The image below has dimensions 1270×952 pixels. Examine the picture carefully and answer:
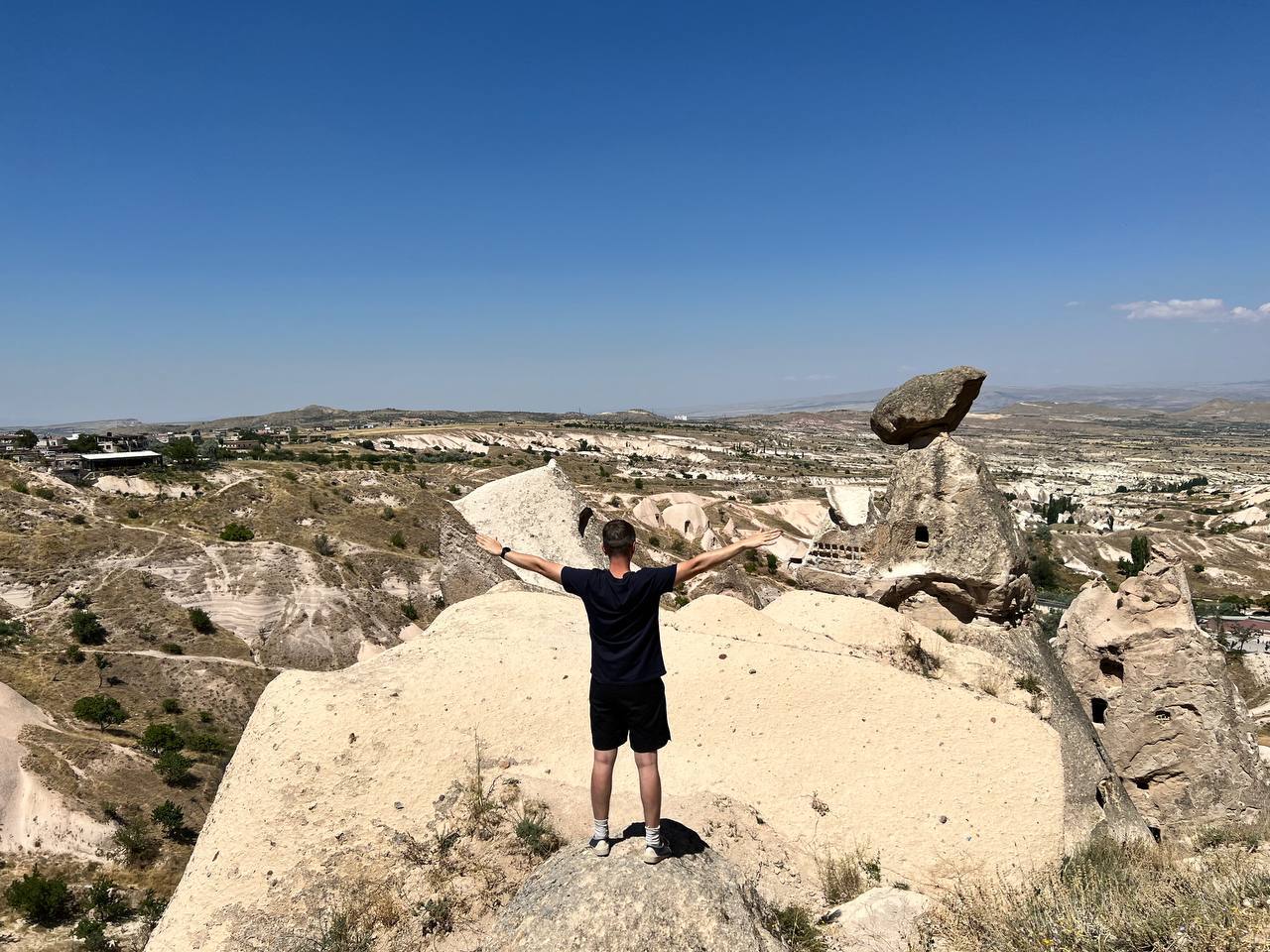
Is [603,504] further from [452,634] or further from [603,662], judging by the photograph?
[603,662]

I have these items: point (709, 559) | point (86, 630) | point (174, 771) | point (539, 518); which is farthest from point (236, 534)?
point (709, 559)

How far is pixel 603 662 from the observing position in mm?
4688

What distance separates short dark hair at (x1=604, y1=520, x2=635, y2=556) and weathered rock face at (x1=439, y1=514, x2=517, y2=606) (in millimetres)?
26623

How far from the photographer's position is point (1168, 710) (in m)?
11.2

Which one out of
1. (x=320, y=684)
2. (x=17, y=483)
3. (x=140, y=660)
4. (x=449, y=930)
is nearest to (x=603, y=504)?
(x=140, y=660)

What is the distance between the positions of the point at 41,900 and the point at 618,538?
662 inches

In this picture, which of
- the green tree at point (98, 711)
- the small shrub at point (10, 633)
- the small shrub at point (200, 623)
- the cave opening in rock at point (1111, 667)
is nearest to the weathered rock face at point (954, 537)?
the cave opening in rock at point (1111, 667)

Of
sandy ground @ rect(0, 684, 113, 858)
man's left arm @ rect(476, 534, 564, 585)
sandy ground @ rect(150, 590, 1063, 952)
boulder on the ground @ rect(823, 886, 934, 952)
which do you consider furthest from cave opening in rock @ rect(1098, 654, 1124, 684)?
sandy ground @ rect(0, 684, 113, 858)

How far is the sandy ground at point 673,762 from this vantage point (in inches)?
292

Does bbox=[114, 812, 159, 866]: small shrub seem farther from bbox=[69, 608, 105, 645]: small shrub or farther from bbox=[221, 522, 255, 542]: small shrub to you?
bbox=[221, 522, 255, 542]: small shrub

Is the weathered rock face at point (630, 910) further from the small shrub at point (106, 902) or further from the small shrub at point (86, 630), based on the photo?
the small shrub at point (86, 630)

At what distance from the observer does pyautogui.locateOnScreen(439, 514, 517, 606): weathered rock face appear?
31.0 meters

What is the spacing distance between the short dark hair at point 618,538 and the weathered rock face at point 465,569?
26.6 meters

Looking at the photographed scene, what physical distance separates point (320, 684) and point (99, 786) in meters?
12.6
